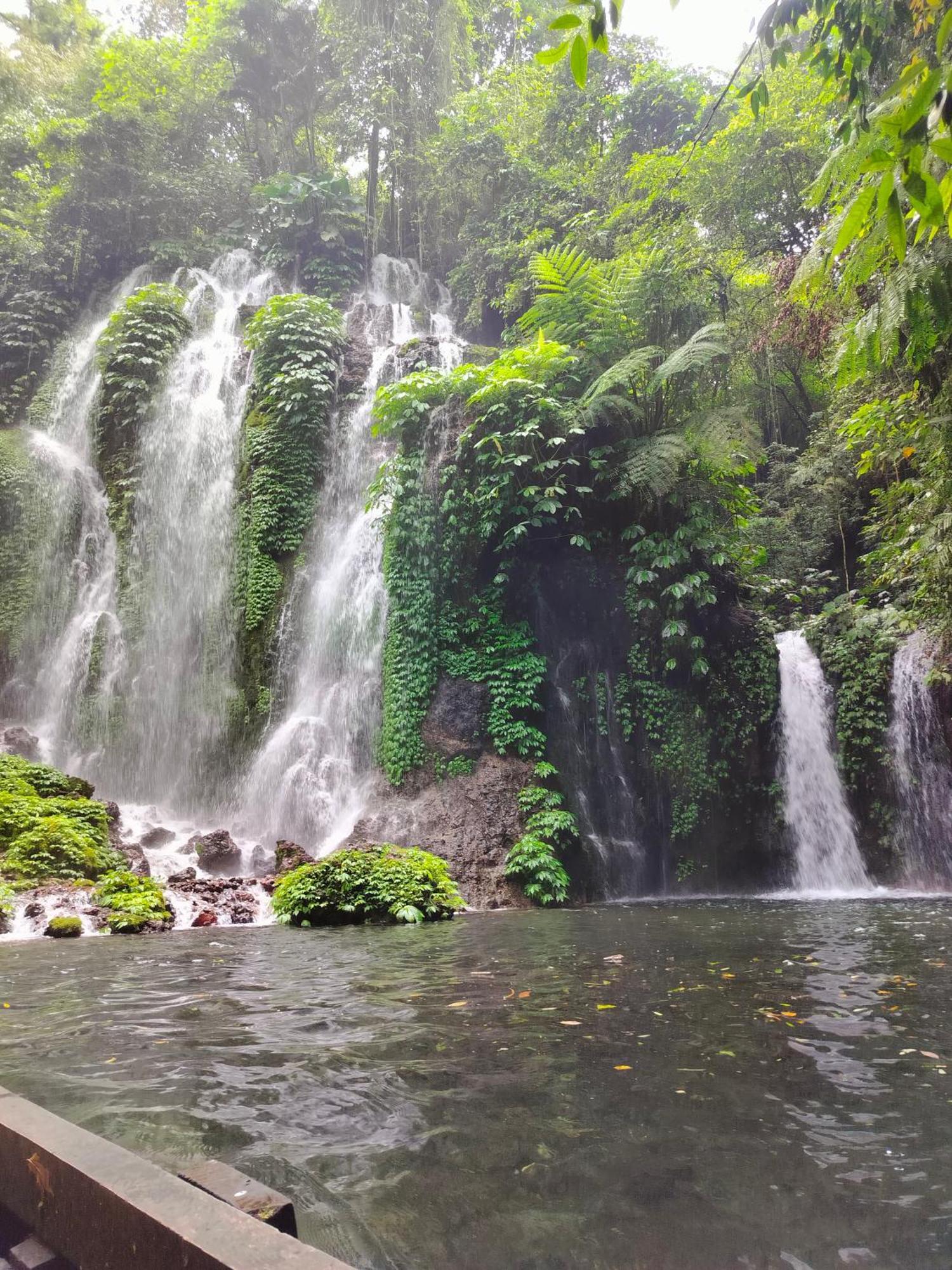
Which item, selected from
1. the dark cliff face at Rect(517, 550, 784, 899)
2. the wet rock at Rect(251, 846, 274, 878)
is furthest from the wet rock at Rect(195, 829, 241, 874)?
the dark cliff face at Rect(517, 550, 784, 899)

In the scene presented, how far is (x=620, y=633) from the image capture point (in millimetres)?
13117

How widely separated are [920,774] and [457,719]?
284 inches

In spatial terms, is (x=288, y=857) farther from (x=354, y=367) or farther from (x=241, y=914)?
(x=354, y=367)

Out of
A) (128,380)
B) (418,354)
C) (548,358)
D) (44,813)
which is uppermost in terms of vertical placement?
(418,354)

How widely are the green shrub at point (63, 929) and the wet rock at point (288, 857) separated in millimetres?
2741

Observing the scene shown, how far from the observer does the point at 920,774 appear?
38.1 ft

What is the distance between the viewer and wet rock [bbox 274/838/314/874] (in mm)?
9961

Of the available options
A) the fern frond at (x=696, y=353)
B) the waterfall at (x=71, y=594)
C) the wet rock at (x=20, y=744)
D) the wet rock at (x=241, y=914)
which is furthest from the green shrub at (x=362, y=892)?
the waterfall at (x=71, y=594)

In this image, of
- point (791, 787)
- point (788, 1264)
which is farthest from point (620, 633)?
point (788, 1264)

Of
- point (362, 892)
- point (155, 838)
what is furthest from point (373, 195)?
point (362, 892)

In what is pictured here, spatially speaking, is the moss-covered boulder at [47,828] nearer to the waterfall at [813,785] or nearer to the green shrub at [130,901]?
the green shrub at [130,901]

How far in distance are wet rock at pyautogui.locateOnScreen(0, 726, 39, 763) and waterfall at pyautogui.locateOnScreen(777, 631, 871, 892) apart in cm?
1335

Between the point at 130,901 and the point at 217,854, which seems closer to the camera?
the point at 130,901

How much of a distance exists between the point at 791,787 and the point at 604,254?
12.5 metres
